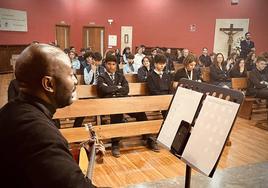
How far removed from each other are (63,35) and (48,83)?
42.0ft

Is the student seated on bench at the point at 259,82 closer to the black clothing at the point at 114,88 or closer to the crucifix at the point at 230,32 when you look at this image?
the black clothing at the point at 114,88

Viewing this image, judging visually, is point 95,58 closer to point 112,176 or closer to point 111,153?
point 111,153

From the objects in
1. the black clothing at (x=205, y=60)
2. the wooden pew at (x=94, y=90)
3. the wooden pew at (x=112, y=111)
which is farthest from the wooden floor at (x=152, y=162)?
the black clothing at (x=205, y=60)

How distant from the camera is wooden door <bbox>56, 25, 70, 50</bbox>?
12.8 meters

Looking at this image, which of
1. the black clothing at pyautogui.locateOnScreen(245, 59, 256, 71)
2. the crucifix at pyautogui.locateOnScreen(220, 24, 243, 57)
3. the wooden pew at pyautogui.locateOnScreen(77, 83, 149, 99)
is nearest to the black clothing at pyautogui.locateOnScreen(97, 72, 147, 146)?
the wooden pew at pyautogui.locateOnScreen(77, 83, 149, 99)

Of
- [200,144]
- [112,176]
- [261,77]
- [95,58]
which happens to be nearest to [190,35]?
[261,77]

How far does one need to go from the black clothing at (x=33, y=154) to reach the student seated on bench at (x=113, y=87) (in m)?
2.87

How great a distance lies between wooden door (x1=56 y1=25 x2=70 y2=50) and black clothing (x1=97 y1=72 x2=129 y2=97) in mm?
9420

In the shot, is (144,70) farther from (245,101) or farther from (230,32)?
(230,32)


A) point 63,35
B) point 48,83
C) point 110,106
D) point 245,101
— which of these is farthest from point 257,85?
Result: point 63,35

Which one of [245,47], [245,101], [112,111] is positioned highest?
[245,47]

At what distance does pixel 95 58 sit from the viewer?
5215 millimetres

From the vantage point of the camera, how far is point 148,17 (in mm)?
12898

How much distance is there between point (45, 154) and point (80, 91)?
332cm
